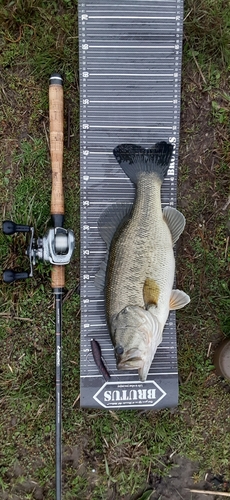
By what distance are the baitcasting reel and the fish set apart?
0.93 feet

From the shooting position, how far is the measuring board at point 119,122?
3262 mm

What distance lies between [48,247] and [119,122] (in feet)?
3.47

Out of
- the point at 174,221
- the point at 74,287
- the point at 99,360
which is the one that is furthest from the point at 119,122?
the point at 99,360

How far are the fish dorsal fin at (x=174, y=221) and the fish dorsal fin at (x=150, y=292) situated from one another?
16.3 inches

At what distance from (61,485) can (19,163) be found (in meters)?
2.38

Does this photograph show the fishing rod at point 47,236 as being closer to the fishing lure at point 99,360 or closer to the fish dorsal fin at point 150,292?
the fishing lure at point 99,360

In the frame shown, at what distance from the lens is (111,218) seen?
3240 millimetres

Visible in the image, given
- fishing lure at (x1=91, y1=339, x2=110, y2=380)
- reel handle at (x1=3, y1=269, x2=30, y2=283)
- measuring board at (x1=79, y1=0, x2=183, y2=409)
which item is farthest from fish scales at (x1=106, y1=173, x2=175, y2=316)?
reel handle at (x1=3, y1=269, x2=30, y2=283)

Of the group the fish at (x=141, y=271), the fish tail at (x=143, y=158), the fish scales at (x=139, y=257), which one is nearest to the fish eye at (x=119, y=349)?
the fish at (x=141, y=271)

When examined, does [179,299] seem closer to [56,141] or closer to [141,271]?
[141,271]

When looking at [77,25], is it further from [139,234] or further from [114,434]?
[114,434]

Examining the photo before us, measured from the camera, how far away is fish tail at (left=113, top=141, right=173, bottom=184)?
3156 mm

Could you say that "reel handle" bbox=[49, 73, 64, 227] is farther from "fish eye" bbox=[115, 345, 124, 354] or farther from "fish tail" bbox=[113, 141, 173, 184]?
"fish eye" bbox=[115, 345, 124, 354]

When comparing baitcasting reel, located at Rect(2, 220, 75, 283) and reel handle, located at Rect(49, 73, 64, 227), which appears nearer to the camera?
baitcasting reel, located at Rect(2, 220, 75, 283)
